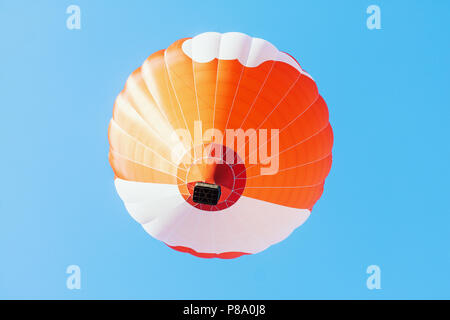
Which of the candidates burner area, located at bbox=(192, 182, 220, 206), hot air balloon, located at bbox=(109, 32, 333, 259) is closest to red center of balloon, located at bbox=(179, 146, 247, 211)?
hot air balloon, located at bbox=(109, 32, 333, 259)

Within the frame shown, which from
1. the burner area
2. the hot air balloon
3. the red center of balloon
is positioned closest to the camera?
the burner area

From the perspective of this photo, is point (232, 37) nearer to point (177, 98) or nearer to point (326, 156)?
point (177, 98)

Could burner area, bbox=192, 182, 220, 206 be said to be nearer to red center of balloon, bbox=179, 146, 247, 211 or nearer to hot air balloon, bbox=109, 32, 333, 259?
hot air balloon, bbox=109, 32, 333, 259

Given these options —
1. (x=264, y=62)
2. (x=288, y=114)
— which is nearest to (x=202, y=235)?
(x=288, y=114)

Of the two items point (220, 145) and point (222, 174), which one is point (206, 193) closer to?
point (222, 174)

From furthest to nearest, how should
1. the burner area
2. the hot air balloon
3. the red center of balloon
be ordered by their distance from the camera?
the hot air balloon < the red center of balloon < the burner area

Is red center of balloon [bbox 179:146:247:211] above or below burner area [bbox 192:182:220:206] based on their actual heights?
above
